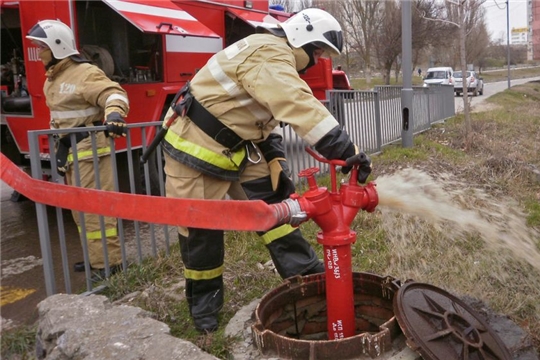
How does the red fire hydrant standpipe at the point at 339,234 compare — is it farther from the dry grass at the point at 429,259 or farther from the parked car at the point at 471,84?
the parked car at the point at 471,84

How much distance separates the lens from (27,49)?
19.0ft

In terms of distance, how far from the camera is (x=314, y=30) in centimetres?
271

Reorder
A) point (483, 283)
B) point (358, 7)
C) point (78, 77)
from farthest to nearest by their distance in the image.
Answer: point (358, 7) → point (78, 77) → point (483, 283)

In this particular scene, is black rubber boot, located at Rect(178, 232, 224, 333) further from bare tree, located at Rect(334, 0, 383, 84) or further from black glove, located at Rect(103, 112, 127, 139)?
bare tree, located at Rect(334, 0, 383, 84)

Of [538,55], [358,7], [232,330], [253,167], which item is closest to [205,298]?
[232,330]

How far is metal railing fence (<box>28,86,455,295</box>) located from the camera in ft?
11.0

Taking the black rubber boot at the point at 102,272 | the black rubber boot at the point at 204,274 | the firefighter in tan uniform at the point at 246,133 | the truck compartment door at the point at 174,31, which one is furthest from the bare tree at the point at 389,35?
the black rubber boot at the point at 204,274

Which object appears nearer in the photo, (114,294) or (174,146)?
(174,146)

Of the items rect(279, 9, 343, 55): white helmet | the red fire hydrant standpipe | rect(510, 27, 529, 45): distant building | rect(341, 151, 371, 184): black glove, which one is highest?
rect(510, 27, 529, 45): distant building

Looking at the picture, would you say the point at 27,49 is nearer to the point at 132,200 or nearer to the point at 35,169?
the point at 35,169

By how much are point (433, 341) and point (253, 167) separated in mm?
1396

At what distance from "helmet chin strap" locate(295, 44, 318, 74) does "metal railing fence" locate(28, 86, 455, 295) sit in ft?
5.08

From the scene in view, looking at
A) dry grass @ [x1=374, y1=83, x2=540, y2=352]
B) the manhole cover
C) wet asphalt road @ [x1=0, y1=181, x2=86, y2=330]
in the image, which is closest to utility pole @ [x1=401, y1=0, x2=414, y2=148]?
dry grass @ [x1=374, y1=83, x2=540, y2=352]

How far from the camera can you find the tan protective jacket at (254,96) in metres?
2.40
